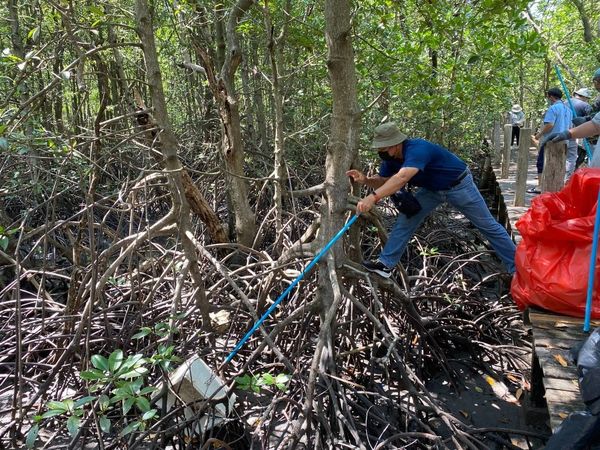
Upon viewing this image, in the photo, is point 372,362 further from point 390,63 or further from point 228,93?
point 390,63

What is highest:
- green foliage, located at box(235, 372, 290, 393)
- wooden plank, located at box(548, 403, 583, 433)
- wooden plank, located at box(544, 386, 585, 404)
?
green foliage, located at box(235, 372, 290, 393)

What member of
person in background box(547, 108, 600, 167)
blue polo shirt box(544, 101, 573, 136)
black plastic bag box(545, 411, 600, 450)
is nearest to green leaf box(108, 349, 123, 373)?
black plastic bag box(545, 411, 600, 450)

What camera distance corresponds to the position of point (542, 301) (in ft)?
9.30

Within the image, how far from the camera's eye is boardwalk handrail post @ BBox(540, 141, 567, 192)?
4113 millimetres

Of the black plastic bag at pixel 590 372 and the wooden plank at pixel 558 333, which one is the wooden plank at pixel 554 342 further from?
the black plastic bag at pixel 590 372

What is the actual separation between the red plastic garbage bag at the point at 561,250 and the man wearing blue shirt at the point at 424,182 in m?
0.49

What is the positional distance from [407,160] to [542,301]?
3.53ft

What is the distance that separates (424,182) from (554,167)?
4.84 ft

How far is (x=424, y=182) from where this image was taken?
340 centimetres

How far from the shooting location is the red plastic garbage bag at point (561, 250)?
2.68 metres

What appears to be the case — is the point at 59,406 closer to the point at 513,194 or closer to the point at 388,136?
the point at 388,136

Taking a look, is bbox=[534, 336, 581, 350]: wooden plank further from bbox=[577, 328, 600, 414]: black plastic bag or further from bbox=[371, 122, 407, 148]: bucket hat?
bbox=[371, 122, 407, 148]: bucket hat

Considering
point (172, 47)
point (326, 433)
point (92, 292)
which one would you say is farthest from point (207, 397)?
point (172, 47)

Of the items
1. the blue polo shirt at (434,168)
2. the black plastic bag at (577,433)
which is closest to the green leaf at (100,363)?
the black plastic bag at (577,433)
